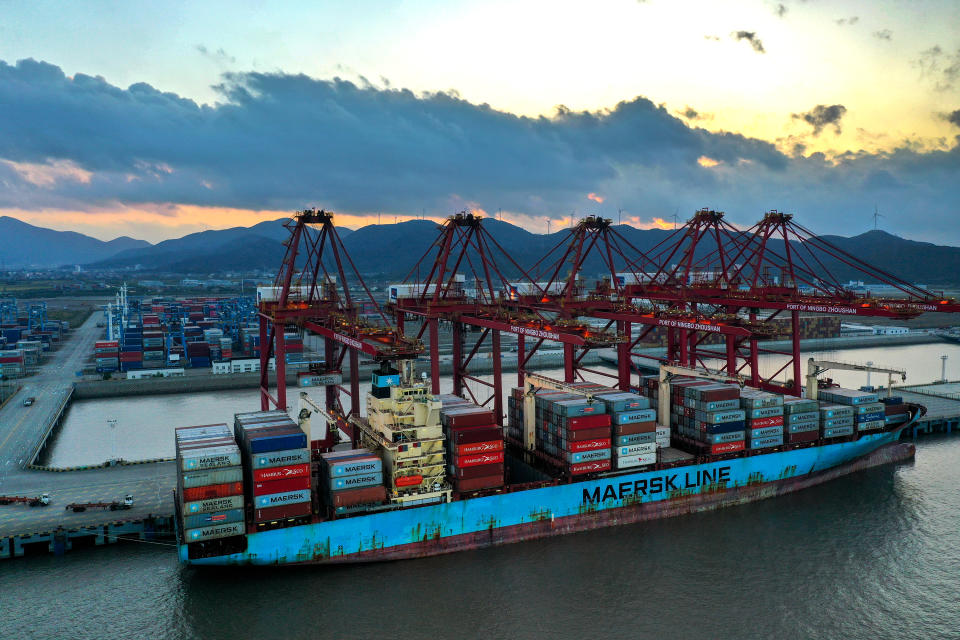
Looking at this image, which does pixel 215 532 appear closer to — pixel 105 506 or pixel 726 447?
pixel 105 506

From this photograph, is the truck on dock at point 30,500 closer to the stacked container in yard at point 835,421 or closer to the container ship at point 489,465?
the container ship at point 489,465

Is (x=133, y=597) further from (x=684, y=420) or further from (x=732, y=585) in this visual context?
(x=684, y=420)

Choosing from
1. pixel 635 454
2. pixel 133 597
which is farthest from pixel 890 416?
pixel 133 597

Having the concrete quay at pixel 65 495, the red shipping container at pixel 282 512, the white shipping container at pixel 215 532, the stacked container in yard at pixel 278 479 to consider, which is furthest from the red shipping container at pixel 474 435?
the concrete quay at pixel 65 495

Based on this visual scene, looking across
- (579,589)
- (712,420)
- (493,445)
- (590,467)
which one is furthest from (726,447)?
(493,445)

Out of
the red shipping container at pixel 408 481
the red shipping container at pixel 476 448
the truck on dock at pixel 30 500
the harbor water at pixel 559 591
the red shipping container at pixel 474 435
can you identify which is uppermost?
the red shipping container at pixel 474 435

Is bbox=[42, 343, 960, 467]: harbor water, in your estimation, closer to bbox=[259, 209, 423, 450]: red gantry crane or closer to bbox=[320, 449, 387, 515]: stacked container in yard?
bbox=[259, 209, 423, 450]: red gantry crane
